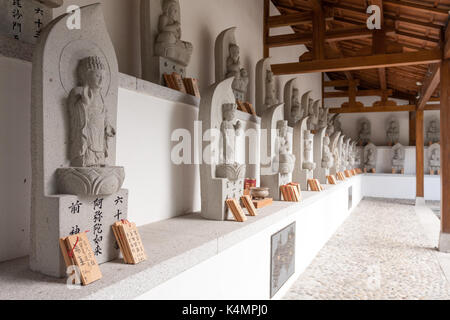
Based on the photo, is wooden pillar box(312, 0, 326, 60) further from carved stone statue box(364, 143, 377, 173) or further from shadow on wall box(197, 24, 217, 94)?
carved stone statue box(364, 143, 377, 173)

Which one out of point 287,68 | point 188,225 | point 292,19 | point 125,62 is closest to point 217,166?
point 188,225

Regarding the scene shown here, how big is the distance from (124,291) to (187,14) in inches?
120

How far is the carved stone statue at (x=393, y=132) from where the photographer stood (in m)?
12.6

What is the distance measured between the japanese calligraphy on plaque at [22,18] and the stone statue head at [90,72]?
0.39 m

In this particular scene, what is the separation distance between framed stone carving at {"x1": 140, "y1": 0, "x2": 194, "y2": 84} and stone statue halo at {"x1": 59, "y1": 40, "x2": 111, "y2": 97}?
973 mm

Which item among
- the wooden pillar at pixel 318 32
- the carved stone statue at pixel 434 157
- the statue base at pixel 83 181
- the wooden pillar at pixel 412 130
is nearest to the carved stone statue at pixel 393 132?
the wooden pillar at pixel 412 130

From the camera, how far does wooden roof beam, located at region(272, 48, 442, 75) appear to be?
5.36 metres

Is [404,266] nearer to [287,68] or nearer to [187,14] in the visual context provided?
[287,68]

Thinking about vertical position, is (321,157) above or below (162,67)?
below

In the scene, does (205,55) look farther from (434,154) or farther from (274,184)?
(434,154)

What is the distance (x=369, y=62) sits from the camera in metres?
5.53

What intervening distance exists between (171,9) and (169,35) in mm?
283

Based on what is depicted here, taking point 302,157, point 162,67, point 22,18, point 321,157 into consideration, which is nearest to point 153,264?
point 22,18

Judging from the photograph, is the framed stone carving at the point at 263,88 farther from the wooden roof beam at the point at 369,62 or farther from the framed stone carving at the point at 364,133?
the framed stone carving at the point at 364,133
